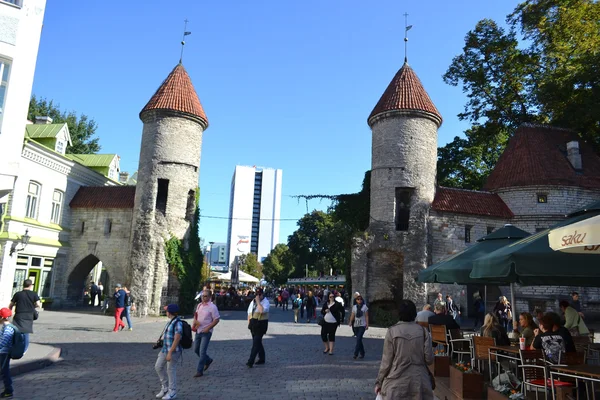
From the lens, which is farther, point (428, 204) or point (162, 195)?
point (162, 195)

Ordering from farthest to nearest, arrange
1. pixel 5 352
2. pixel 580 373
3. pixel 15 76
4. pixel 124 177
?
pixel 124 177
pixel 15 76
pixel 5 352
pixel 580 373

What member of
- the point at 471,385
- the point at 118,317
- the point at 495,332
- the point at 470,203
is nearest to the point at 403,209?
the point at 470,203

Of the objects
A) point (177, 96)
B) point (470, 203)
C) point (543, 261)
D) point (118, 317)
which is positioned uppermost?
point (177, 96)

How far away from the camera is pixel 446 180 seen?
33031 millimetres

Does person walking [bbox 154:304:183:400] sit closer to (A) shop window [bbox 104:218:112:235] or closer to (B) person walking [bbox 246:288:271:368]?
(B) person walking [bbox 246:288:271:368]

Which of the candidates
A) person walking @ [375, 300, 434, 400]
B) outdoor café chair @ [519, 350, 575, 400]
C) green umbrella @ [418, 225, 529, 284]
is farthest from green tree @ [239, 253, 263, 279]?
person walking @ [375, 300, 434, 400]

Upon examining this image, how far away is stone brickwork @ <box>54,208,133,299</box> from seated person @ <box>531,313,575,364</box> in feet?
72.5

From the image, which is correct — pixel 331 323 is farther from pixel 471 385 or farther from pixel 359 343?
pixel 471 385

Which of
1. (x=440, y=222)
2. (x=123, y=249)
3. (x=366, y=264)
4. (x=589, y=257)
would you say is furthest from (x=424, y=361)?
(x=123, y=249)

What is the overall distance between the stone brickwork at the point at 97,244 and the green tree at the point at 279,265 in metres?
41.8

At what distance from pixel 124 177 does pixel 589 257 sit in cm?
4125

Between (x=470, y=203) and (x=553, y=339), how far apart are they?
61.5 feet

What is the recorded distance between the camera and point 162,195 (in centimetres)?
2534

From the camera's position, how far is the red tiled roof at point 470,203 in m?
22.6
